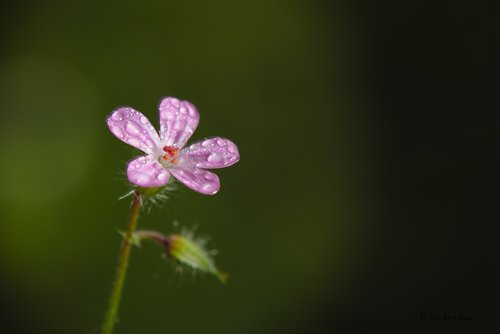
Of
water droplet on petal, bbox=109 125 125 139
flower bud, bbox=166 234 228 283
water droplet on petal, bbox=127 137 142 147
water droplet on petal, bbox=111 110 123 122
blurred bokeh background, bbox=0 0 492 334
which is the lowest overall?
flower bud, bbox=166 234 228 283

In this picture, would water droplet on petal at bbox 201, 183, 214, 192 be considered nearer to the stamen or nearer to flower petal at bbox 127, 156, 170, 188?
flower petal at bbox 127, 156, 170, 188

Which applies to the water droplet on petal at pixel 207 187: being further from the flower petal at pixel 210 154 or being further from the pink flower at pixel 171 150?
the flower petal at pixel 210 154

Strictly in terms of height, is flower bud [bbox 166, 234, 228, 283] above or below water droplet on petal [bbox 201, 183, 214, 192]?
below

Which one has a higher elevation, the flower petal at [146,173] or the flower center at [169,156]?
the flower center at [169,156]

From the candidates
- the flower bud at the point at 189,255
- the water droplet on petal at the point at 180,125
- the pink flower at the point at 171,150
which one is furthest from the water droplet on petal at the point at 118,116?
the flower bud at the point at 189,255

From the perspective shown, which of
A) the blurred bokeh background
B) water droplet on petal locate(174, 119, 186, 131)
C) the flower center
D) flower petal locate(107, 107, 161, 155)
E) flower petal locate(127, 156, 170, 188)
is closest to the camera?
flower petal locate(127, 156, 170, 188)

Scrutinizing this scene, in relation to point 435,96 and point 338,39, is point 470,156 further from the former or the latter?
point 338,39

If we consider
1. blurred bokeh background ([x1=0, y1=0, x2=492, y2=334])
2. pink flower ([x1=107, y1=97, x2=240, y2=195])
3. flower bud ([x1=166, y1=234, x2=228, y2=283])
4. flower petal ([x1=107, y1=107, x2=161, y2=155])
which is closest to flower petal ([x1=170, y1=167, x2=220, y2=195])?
pink flower ([x1=107, y1=97, x2=240, y2=195])

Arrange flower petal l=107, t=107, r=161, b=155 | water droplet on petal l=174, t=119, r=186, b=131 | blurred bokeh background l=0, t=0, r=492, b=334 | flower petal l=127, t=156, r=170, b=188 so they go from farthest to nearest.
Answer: blurred bokeh background l=0, t=0, r=492, b=334 < water droplet on petal l=174, t=119, r=186, b=131 < flower petal l=107, t=107, r=161, b=155 < flower petal l=127, t=156, r=170, b=188

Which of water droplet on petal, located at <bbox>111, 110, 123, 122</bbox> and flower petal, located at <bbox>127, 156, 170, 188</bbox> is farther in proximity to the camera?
water droplet on petal, located at <bbox>111, 110, 123, 122</bbox>
